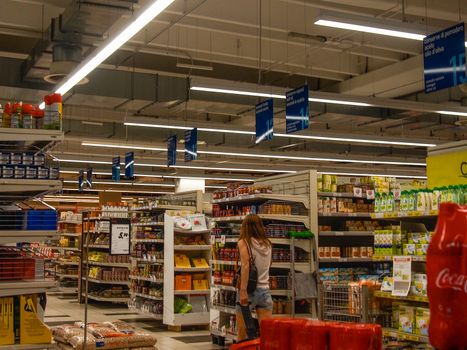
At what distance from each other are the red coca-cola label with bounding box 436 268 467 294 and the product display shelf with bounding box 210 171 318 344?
514 centimetres

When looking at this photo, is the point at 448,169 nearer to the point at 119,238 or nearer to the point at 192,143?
the point at 119,238

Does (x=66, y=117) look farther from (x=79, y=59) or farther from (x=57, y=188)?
(x=57, y=188)

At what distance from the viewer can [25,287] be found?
170 inches

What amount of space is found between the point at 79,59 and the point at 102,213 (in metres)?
5.75

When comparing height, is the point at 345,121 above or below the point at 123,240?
above

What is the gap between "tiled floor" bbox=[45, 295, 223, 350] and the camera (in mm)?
9062

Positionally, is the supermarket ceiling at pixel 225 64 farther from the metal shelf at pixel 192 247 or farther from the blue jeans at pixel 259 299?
the blue jeans at pixel 259 299

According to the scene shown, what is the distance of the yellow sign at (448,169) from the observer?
5.55 meters

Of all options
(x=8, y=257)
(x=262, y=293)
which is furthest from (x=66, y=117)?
(x=8, y=257)

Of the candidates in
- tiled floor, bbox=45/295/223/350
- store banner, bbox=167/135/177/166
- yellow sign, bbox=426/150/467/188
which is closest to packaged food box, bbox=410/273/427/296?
yellow sign, bbox=426/150/467/188

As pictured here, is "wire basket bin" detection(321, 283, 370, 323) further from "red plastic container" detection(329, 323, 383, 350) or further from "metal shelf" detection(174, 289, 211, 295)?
"metal shelf" detection(174, 289, 211, 295)

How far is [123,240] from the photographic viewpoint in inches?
327

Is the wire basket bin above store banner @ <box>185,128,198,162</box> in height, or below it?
below

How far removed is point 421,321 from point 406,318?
0.17 m
